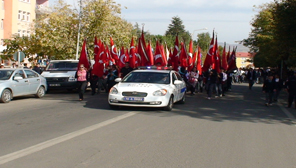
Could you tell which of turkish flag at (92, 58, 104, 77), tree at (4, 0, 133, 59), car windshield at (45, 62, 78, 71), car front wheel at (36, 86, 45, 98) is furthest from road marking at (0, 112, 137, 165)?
tree at (4, 0, 133, 59)

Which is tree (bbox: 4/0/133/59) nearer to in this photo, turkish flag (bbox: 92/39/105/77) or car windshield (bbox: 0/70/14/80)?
turkish flag (bbox: 92/39/105/77)

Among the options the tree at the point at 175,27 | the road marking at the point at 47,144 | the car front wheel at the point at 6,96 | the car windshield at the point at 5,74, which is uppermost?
the tree at the point at 175,27

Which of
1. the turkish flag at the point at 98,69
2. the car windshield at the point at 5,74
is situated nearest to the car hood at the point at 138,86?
the car windshield at the point at 5,74

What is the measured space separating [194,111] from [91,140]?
6292mm

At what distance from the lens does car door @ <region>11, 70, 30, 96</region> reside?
16.6 m

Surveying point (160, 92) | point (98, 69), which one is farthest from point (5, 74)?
point (160, 92)

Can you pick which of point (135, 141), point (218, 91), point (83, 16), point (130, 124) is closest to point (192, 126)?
point (130, 124)

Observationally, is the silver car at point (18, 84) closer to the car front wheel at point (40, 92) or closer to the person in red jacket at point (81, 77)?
the car front wheel at point (40, 92)

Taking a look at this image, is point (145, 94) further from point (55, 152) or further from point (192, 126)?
point (55, 152)

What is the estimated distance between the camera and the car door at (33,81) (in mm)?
17828

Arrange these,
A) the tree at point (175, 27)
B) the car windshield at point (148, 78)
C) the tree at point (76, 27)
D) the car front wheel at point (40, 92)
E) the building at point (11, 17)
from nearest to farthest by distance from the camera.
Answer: the car windshield at point (148, 78)
the car front wheel at point (40, 92)
the tree at point (76, 27)
the building at point (11, 17)
the tree at point (175, 27)

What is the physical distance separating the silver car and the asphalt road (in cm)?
350

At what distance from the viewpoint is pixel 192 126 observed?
10.1 metres

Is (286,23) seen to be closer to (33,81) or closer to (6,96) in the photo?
(33,81)
